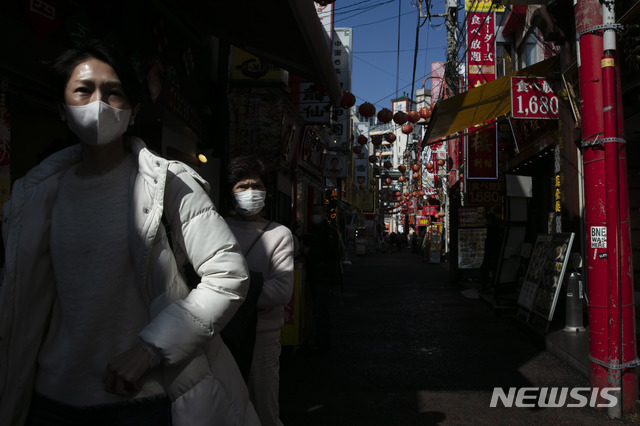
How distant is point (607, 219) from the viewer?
170 inches

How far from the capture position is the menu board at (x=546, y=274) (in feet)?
23.3

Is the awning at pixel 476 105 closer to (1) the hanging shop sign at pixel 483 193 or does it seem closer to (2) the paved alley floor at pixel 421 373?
(1) the hanging shop sign at pixel 483 193

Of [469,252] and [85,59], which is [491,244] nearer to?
[469,252]

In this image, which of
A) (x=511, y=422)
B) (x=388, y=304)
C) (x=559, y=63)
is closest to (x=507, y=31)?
(x=559, y=63)

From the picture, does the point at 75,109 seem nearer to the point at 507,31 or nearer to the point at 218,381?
the point at 218,381

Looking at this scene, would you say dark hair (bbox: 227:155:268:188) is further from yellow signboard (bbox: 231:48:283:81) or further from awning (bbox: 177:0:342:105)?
yellow signboard (bbox: 231:48:283:81)

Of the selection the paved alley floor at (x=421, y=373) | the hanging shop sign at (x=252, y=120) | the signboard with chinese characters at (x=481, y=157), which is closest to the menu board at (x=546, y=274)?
the paved alley floor at (x=421, y=373)

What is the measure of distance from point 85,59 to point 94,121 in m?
0.20

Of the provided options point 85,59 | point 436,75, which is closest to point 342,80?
point 436,75

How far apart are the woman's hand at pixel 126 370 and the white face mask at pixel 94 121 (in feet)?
2.12

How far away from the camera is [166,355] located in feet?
4.34

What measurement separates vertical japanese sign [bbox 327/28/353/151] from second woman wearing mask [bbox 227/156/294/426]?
1634cm

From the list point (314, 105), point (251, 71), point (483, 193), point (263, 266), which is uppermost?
point (314, 105)

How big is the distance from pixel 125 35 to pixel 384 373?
496 centimetres
